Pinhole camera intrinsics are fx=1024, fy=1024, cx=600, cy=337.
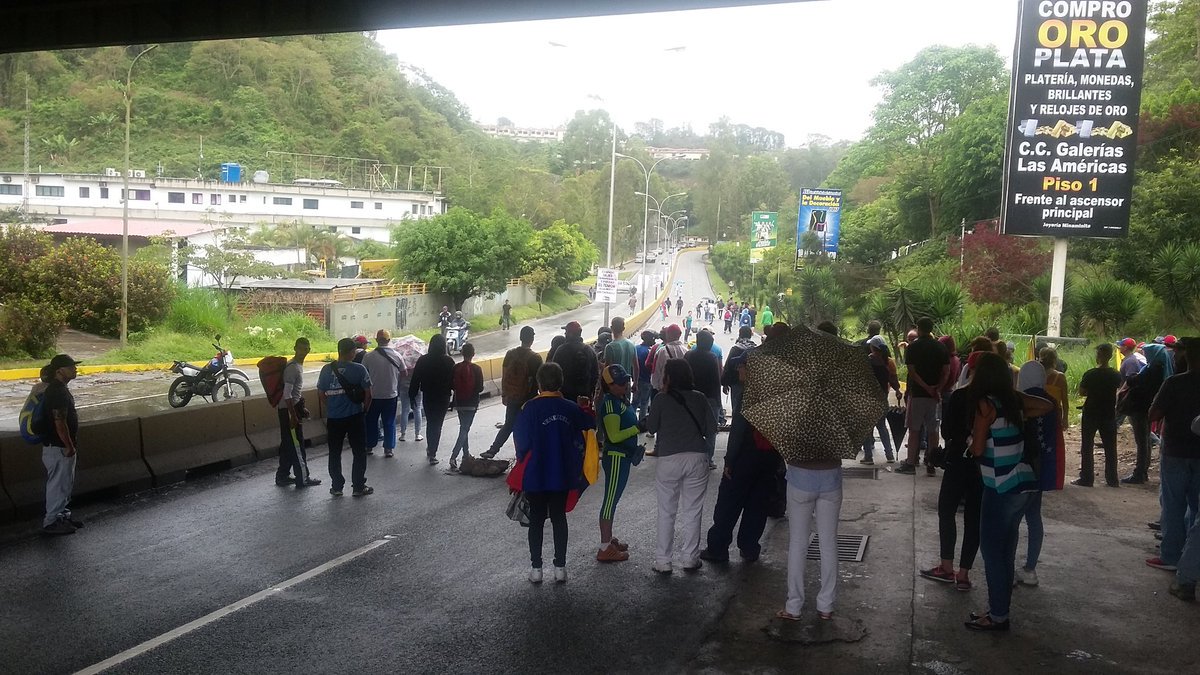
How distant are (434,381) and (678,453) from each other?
6198 millimetres

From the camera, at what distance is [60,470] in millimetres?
9609

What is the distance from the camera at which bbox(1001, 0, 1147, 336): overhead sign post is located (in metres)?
20.5

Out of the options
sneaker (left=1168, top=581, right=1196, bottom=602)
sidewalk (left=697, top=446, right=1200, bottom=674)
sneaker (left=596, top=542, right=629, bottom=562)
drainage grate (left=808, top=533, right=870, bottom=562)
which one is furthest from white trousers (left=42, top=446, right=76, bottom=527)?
sneaker (left=1168, top=581, right=1196, bottom=602)

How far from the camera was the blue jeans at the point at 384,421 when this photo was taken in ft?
45.8

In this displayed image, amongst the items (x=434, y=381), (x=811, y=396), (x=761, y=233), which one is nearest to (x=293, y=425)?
(x=434, y=381)

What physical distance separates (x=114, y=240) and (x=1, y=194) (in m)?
35.0

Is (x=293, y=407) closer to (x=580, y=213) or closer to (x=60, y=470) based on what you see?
(x=60, y=470)

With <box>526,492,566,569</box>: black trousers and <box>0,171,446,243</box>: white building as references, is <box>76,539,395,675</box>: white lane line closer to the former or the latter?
<box>526,492,566,569</box>: black trousers

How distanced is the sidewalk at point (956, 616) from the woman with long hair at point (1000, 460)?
22.4 inches

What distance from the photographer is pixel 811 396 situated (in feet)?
23.1

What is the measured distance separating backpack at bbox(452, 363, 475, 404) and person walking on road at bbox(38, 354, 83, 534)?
4.96 metres

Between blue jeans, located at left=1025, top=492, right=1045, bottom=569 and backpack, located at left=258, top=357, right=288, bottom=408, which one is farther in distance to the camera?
backpack, located at left=258, top=357, right=288, bottom=408

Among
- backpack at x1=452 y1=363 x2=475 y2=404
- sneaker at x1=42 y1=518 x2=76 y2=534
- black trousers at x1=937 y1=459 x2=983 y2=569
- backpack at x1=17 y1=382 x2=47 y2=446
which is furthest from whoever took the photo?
backpack at x1=452 y1=363 x2=475 y2=404

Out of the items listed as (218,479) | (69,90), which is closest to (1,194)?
(69,90)
